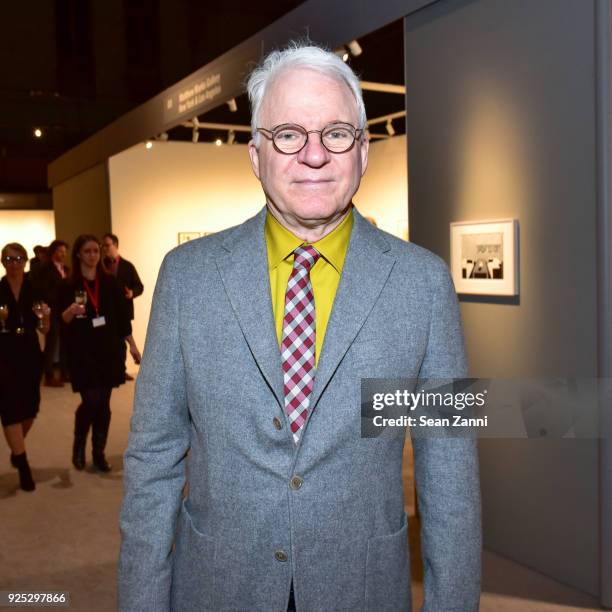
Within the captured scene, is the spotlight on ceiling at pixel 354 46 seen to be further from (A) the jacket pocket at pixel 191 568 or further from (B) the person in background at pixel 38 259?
(B) the person in background at pixel 38 259

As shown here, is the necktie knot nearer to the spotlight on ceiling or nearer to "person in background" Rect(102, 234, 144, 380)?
the spotlight on ceiling

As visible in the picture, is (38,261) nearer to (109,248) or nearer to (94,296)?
(109,248)

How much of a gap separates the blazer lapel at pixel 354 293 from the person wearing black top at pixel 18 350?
15.0 ft

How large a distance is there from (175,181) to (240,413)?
1072 cm

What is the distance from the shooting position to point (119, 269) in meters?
9.29

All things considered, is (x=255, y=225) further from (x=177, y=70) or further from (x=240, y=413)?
(x=177, y=70)

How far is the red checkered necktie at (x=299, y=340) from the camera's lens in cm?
147

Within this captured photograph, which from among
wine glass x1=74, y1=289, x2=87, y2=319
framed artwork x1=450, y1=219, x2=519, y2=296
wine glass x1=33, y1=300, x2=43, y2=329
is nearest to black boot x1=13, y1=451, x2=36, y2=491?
wine glass x1=33, y1=300, x2=43, y2=329

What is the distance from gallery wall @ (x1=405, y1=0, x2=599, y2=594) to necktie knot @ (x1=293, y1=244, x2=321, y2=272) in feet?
8.05

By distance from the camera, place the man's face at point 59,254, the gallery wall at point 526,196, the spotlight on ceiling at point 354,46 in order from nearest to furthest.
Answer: the gallery wall at point 526,196 < the spotlight on ceiling at point 354,46 < the man's face at point 59,254

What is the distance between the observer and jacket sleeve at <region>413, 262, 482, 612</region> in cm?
146

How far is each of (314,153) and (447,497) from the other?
79cm

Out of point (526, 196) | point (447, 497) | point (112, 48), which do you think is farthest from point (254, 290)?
point (112, 48)

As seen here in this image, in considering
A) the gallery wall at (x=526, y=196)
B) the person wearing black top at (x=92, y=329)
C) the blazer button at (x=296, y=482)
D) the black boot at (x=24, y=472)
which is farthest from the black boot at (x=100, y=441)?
the blazer button at (x=296, y=482)
